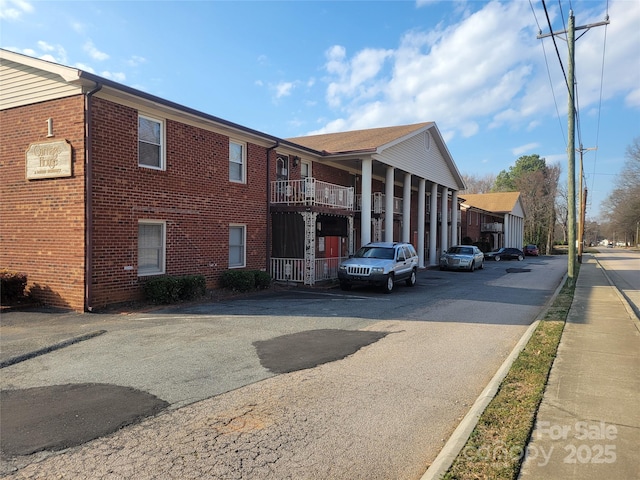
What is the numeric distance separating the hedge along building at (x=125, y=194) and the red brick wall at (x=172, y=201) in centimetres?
3

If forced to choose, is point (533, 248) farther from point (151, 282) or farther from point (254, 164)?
point (151, 282)

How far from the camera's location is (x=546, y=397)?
4797 millimetres

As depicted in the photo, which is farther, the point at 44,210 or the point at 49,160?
the point at 44,210

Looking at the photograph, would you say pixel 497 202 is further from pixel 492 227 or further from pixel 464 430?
pixel 464 430

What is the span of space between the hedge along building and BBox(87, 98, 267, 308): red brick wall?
3cm

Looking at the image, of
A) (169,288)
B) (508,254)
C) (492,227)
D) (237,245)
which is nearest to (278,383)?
(169,288)

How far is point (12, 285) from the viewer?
10.4 meters

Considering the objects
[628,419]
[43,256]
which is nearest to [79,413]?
[628,419]

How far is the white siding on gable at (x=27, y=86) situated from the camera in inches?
417

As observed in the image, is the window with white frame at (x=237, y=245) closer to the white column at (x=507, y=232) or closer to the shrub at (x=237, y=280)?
the shrub at (x=237, y=280)

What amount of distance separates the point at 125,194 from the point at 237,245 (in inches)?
192

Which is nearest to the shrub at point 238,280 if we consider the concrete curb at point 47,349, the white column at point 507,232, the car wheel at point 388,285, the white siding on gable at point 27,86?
the car wheel at point 388,285

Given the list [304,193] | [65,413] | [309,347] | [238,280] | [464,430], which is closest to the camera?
[464,430]

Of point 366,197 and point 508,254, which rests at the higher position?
point 366,197
